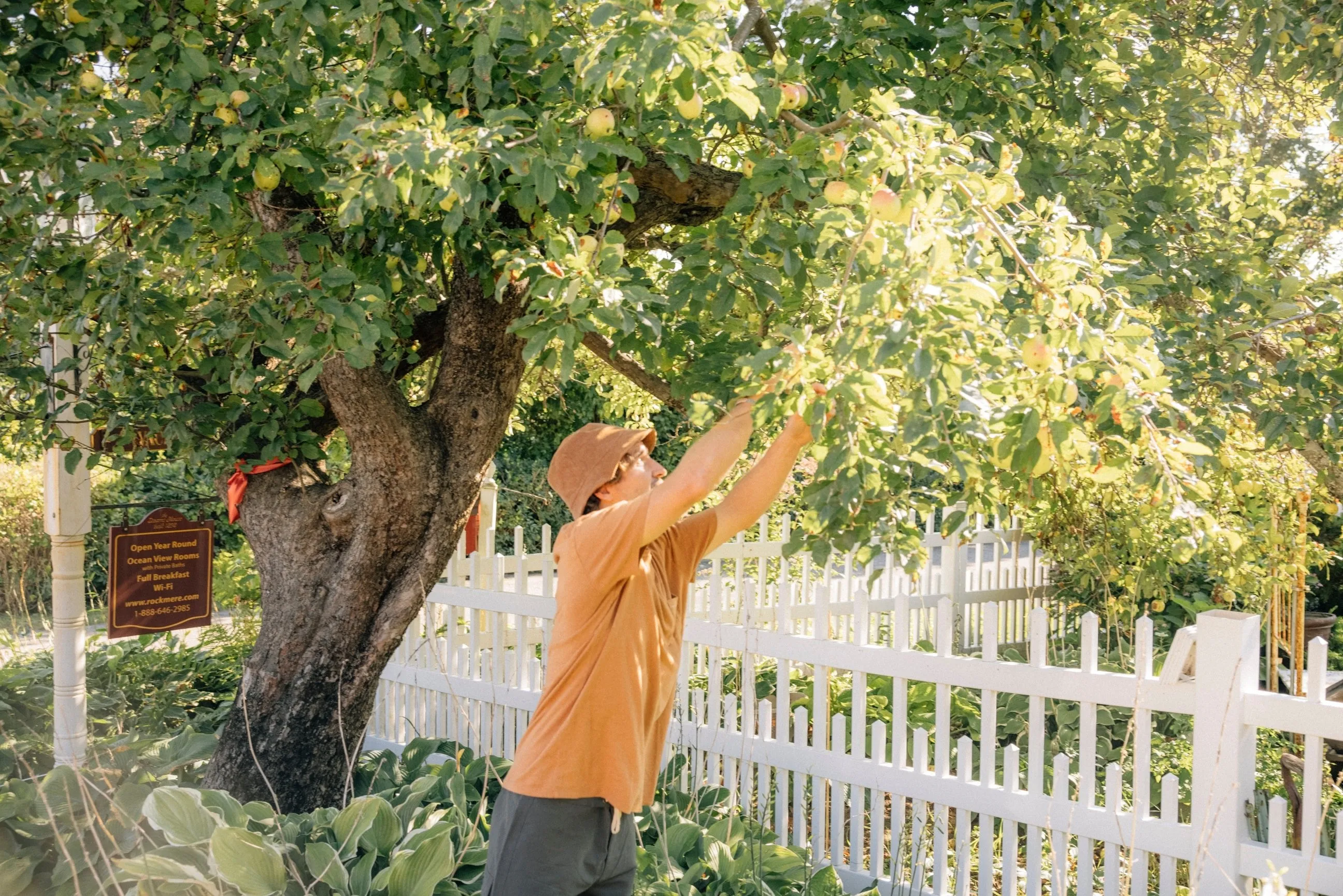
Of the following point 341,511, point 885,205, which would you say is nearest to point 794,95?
point 885,205

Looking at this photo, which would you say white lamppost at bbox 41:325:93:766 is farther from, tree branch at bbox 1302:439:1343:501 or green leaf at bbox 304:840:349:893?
tree branch at bbox 1302:439:1343:501

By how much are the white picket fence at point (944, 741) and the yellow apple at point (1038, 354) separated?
Answer: 1.16 metres

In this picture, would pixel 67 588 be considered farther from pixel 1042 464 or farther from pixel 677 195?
pixel 1042 464

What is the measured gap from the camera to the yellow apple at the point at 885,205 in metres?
1.95

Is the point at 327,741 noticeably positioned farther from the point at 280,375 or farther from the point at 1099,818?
the point at 1099,818

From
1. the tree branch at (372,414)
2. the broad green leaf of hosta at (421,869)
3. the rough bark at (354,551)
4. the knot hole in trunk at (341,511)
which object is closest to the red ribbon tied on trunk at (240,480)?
the rough bark at (354,551)

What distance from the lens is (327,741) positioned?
4.20m

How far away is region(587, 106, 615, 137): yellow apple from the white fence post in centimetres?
234

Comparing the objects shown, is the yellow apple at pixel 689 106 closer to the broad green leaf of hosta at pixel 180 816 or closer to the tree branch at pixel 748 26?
the tree branch at pixel 748 26

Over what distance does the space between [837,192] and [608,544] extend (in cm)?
89

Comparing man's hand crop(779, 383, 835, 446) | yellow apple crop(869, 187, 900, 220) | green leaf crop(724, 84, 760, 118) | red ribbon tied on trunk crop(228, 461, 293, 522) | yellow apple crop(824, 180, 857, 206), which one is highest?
green leaf crop(724, 84, 760, 118)

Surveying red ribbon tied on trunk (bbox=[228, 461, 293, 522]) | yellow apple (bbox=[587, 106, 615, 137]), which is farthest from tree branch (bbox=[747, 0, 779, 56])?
red ribbon tied on trunk (bbox=[228, 461, 293, 522])

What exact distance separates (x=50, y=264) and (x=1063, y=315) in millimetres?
2805

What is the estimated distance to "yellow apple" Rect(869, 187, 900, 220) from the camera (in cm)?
195
